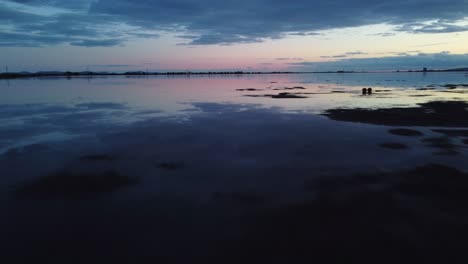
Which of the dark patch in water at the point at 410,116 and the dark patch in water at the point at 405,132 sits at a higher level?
the dark patch in water at the point at 410,116

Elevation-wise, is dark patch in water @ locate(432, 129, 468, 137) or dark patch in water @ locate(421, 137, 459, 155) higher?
dark patch in water @ locate(432, 129, 468, 137)

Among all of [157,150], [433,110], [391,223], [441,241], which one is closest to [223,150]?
[157,150]

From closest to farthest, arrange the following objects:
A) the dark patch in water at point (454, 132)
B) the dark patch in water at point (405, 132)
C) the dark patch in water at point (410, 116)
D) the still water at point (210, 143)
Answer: the still water at point (210, 143) → the dark patch in water at point (454, 132) → the dark patch in water at point (405, 132) → the dark patch in water at point (410, 116)

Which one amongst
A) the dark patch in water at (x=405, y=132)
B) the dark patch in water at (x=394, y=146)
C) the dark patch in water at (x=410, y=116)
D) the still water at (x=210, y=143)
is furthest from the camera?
the dark patch in water at (x=410, y=116)

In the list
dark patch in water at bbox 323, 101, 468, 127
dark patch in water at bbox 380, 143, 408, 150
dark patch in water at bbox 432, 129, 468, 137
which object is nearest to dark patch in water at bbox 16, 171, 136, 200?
dark patch in water at bbox 380, 143, 408, 150

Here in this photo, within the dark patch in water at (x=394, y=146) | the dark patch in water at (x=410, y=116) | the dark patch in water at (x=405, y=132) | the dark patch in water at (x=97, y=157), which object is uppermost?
the dark patch in water at (x=410, y=116)

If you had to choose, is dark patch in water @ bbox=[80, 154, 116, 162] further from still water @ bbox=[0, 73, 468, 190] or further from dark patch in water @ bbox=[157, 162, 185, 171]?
dark patch in water @ bbox=[157, 162, 185, 171]

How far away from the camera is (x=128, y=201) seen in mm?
8453

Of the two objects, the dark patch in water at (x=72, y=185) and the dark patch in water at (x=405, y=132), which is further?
the dark patch in water at (x=405, y=132)

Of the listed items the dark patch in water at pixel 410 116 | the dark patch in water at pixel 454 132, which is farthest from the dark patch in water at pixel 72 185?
the dark patch in water at pixel 410 116

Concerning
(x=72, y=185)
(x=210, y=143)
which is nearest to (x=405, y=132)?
(x=210, y=143)

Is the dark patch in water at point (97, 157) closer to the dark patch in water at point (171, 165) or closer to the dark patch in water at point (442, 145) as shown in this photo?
the dark patch in water at point (171, 165)

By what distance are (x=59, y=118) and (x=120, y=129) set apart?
275 inches

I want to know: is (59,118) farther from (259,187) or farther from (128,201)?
(259,187)
